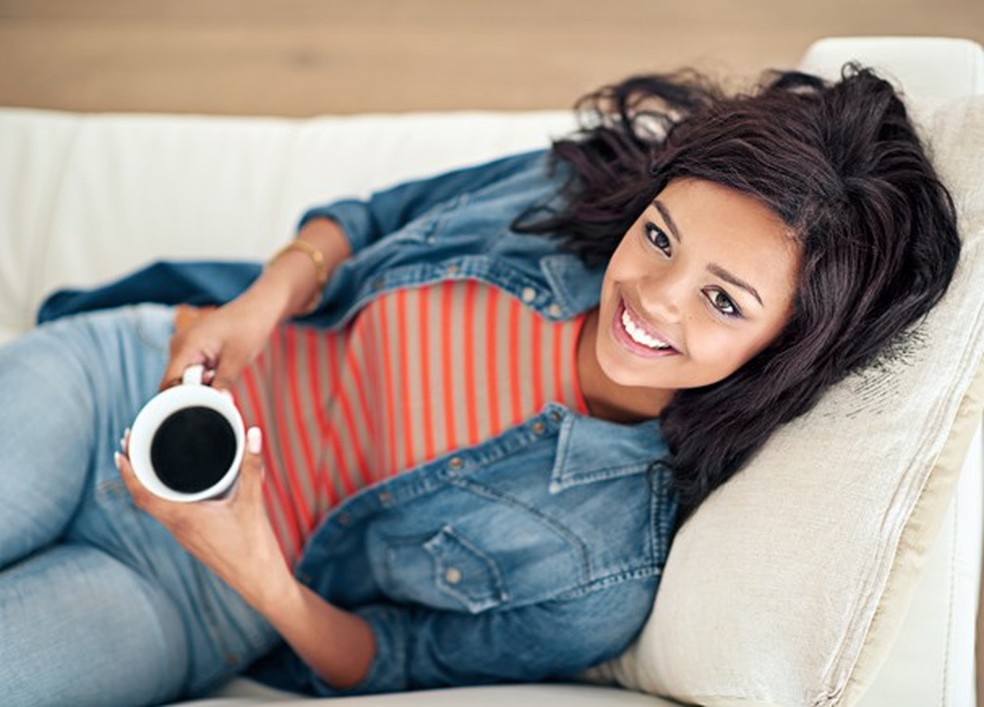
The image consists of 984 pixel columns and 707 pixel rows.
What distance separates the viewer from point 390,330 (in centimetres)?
127

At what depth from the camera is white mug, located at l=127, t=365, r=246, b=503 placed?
38.5 inches

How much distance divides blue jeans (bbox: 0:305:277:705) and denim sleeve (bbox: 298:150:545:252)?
279 mm

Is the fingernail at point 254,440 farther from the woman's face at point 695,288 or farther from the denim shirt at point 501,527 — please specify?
the woman's face at point 695,288

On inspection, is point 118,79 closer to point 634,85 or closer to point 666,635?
point 634,85

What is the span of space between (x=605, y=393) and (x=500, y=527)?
20 cm

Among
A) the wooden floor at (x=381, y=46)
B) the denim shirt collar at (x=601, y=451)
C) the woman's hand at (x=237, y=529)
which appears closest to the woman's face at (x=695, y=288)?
the denim shirt collar at (x=601, y=451)

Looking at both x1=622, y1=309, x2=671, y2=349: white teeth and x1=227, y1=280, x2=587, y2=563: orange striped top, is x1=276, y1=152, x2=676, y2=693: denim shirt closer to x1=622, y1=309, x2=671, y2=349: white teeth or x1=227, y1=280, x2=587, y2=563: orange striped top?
x1=227, y1=280, x2=587, y2=563: orange striped top

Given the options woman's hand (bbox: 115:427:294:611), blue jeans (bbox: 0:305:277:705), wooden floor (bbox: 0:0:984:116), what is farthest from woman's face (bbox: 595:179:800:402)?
wooden floor (bbox: 0:0:984:116)

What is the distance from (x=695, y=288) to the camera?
3.24 ft

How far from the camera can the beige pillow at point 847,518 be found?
3.12ft

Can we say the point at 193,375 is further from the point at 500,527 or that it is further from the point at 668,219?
the point at 668,219

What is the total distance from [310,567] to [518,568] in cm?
29

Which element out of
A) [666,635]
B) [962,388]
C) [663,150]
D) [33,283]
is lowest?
[666,635]

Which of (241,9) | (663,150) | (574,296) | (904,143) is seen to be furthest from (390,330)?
(241,9)
